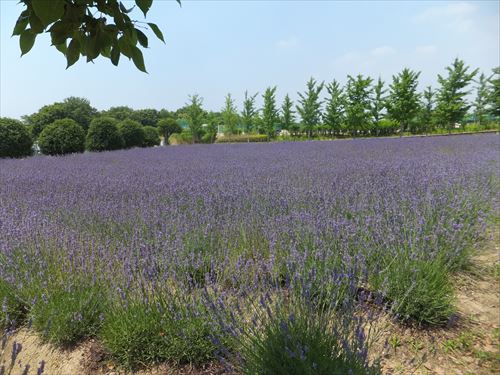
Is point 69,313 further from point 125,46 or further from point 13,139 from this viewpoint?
point 13,139

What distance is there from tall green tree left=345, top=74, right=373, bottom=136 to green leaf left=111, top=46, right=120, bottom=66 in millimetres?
28189

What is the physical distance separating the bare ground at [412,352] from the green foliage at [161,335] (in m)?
0.07

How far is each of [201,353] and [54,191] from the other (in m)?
4.15

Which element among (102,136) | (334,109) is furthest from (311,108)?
(102,136)

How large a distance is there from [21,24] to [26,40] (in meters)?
0.07

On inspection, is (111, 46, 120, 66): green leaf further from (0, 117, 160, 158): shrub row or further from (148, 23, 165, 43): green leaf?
(0, 117, 160, 158): shrub row

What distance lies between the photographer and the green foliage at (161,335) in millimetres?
1781

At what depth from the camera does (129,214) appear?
3307 mm

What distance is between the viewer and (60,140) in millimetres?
15117

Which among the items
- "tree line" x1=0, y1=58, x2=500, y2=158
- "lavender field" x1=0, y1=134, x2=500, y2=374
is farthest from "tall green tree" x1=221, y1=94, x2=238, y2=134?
"lavender field" x1=0, y1=134, x2=500, y2=374

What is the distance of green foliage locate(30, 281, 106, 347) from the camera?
6.48ft

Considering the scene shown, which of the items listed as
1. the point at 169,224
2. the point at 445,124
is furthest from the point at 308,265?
the point at 445,124

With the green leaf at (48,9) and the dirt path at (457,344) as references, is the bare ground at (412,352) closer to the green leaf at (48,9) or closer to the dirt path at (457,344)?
the dirt path at (457,344)

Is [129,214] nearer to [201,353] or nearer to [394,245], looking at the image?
[201,353]
